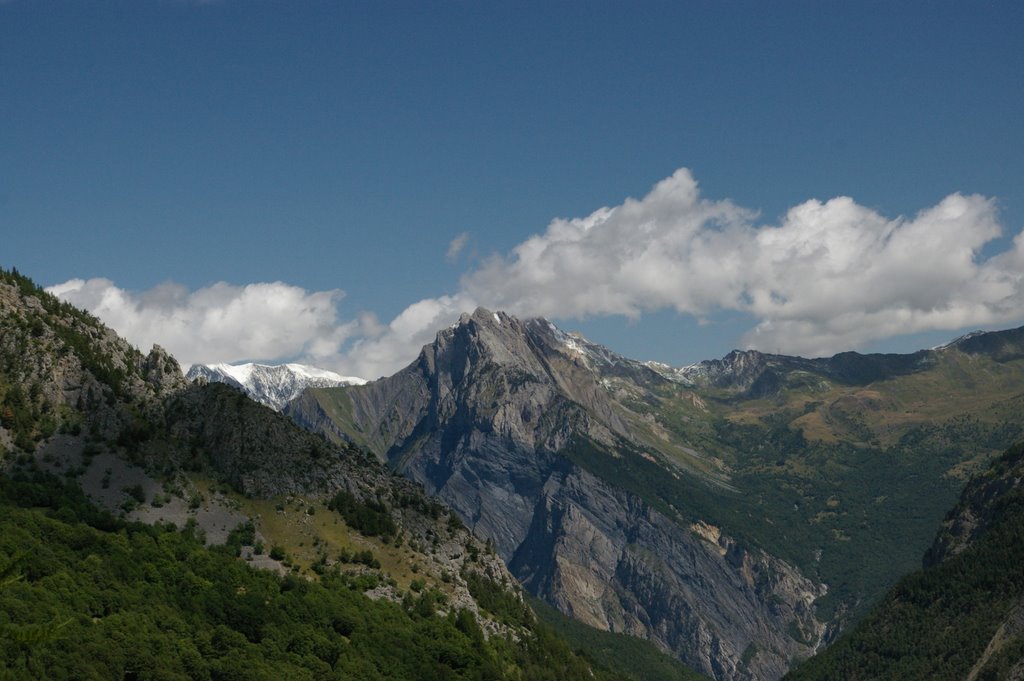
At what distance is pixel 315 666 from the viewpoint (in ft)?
653

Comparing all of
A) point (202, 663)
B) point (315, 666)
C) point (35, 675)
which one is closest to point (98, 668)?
point (35, 675)

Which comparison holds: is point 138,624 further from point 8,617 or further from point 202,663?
point 8,617

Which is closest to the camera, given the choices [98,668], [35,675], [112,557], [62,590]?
[35,675]

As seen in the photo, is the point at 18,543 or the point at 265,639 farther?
the point at 265,639

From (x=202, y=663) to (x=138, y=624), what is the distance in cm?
1099

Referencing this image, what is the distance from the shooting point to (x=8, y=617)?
506 ft

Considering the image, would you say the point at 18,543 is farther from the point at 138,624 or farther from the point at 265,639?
the point at 265,639

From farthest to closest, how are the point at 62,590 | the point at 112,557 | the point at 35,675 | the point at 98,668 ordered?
the point at 112,557 < the point at 62,590 < the point at 98,668 < the point at 35,675

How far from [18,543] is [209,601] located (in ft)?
106

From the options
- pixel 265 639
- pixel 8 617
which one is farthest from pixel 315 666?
pixel 8 617

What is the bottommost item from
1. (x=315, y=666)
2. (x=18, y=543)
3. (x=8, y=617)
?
(x=315, y=666)

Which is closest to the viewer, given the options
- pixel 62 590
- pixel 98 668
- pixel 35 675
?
pixel 35 675

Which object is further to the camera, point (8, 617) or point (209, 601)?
point (209, 601)

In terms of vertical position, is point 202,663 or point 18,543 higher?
point 18,543
